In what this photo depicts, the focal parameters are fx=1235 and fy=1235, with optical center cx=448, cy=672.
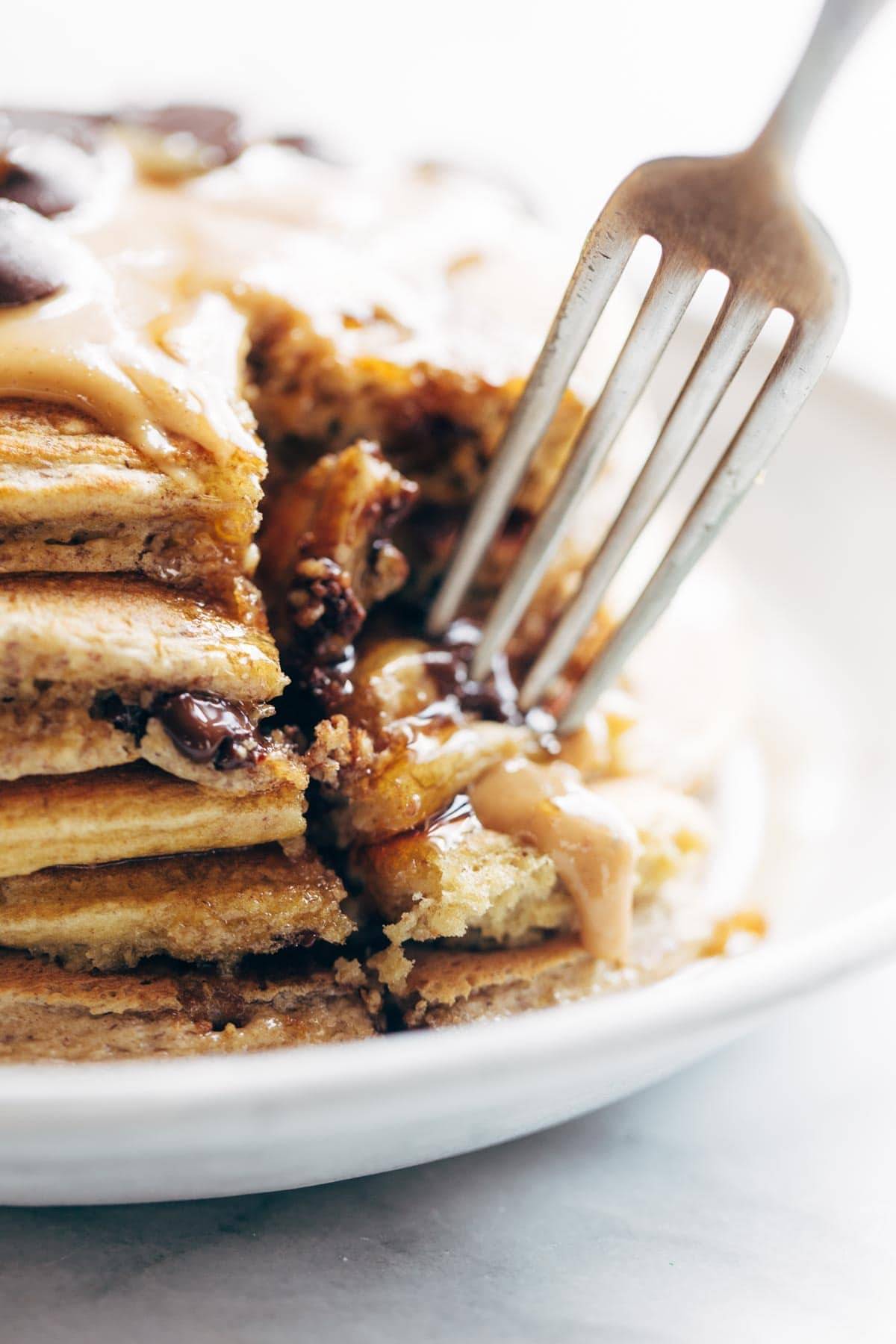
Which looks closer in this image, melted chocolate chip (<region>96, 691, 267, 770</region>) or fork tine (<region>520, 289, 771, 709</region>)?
melted chocolate chip (<region>96, 691, 267, 770</region>)

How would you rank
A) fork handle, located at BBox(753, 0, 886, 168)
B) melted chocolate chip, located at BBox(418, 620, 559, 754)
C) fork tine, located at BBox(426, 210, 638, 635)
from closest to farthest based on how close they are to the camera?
fork handle, located at BBox(753, 0, 886, 168), fork tine, located at BBox(426, 210, 638, 635), melted chocolate chip, located at BBox(418, 620, 559, 754)

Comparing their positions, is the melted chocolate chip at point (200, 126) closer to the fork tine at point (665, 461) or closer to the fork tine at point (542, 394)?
the fork tine at point (542, 394)

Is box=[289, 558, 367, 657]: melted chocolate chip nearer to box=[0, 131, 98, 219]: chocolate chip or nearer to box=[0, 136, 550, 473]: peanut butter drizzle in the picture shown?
box=[0, 136, 550, 473]: peanut butter drizzle

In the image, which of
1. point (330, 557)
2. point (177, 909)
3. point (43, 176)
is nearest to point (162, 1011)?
point (177, 909)

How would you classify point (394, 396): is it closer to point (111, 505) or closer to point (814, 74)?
point (111, 505)

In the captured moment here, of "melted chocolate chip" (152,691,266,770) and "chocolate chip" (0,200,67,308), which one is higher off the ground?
"chocolate chip" (0,200,67,308)

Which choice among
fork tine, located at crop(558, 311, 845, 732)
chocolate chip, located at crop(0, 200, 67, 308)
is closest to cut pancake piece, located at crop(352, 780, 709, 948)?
fork tine, located at crop(558, 311, 845, 732)
